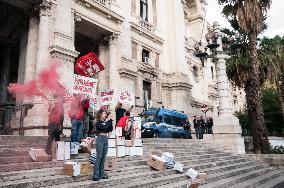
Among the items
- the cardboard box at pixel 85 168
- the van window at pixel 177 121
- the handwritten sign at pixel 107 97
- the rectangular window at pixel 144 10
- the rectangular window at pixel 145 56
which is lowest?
the cardboard box at pixel 85 168

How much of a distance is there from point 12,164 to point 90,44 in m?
16.7

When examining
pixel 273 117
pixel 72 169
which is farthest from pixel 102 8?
pixel 273 117

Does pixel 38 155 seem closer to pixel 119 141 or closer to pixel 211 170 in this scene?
pixel 119 141

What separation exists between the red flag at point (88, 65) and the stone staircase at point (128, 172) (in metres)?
3.19

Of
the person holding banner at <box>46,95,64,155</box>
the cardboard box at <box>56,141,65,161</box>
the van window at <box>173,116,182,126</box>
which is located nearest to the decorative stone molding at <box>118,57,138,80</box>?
the van window at <box>173,116,182,126</box>

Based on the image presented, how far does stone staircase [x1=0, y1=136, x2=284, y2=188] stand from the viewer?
19.9 feet

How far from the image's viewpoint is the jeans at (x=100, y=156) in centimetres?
663

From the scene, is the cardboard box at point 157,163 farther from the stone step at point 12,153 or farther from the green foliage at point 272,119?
the green foliage at point 272,119

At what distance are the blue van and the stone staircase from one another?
3.61m

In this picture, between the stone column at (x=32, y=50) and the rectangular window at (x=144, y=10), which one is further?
the rectangular window at (x=144, y=10)

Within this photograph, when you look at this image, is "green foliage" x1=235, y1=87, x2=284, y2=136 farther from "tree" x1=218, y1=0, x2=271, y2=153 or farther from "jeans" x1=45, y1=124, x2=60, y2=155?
"jeans" x1=45, y1=124, x2=60, y2=155

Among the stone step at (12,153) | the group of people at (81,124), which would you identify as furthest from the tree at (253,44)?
the stone step at (12,153)

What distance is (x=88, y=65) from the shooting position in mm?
11500

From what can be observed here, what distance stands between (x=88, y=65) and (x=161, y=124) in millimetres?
7880
